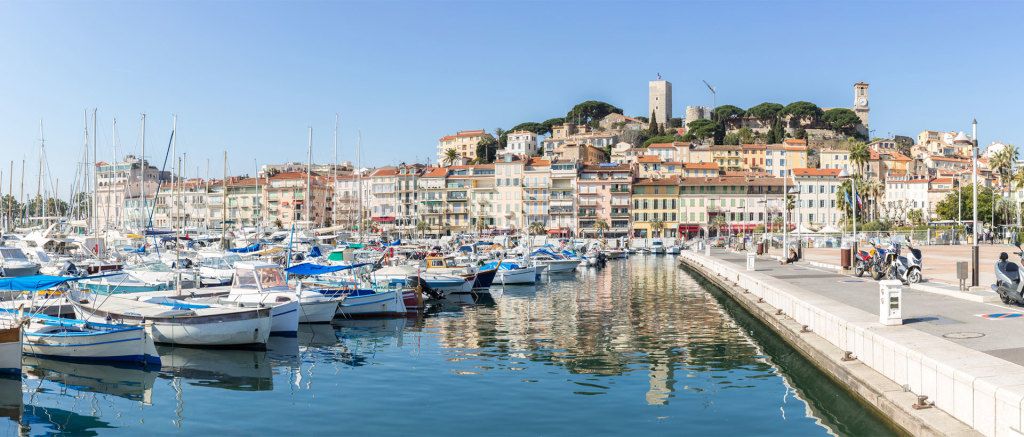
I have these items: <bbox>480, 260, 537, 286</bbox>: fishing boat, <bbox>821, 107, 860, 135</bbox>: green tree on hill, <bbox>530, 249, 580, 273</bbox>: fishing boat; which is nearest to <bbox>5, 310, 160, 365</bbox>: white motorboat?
<bbox>480, 260, 537, 286</bbox>: fishing boat

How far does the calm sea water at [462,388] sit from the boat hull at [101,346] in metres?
0.38

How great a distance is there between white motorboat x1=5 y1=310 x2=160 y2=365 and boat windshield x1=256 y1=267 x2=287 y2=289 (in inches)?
303

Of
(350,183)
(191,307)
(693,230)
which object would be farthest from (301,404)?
(350,183)

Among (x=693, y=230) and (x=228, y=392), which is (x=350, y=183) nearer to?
(x=693, y=230)

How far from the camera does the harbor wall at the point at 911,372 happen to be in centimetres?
1123

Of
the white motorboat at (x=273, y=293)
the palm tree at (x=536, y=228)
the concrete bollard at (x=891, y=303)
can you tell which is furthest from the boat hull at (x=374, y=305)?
the palm tree at (x=536, y=228)

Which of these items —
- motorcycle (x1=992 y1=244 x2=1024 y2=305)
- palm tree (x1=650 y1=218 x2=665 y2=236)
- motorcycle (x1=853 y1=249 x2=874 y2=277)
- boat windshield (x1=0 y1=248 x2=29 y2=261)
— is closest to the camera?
motorcycle (x1=992 y1=244 x2=1024 y2=305)

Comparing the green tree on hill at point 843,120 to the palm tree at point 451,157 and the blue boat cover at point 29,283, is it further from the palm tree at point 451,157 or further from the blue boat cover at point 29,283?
the blue boat cover at point 29,283

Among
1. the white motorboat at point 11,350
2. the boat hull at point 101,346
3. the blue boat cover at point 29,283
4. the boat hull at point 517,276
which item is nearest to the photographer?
the white motorboat at point 11,350

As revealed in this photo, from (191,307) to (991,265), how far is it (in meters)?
35.1

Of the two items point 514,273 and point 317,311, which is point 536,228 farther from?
point 317,311

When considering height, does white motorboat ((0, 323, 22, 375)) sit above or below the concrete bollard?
below

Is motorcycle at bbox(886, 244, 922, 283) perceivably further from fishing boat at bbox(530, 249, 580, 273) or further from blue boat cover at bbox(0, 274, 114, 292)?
fishing boat at bbox(530, 249, 580, 273)

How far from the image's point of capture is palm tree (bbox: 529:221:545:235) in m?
130
